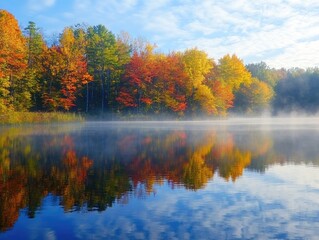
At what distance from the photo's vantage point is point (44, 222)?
8594mm

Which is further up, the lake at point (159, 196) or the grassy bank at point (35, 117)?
the grassy bank at point (35, 117)

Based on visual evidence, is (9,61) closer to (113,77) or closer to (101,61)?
(101,61)

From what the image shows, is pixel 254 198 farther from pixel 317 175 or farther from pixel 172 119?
pixel 172 119

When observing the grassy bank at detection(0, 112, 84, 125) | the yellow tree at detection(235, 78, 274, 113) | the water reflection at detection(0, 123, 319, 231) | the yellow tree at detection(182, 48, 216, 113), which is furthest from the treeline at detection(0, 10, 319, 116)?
the water reflection at detection(0, 123, 319, 231)

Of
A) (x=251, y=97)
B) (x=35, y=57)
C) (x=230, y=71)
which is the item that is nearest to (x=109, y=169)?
(x=35, y=57)

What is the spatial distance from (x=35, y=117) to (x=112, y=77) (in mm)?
22773

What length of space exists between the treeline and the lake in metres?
44.9

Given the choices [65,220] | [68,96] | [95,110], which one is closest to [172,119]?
[95,110]

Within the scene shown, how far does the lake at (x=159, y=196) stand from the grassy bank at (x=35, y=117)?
1249 inches

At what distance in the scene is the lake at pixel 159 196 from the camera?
812 centimetres

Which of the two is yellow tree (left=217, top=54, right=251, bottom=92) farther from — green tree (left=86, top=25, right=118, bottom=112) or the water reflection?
the water reflection

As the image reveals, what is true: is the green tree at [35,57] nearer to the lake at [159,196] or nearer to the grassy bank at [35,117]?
the grassy bank at [35,117]

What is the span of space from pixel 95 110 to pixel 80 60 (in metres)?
9.79

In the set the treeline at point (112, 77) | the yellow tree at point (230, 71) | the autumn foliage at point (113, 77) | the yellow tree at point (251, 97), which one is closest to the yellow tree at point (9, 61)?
Result: the treeline at point (112, 77)
